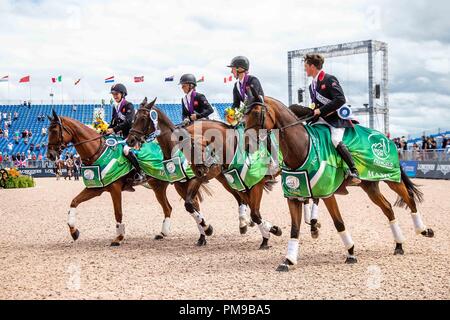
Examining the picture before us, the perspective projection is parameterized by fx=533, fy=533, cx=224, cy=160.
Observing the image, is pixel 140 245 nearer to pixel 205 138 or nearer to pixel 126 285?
pixel 205 138

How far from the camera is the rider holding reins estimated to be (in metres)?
7.80

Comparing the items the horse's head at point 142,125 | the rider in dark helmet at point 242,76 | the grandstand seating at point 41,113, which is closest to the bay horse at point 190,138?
the horse's head at point 142,125

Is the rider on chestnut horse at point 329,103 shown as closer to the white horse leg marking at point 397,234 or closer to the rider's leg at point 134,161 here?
the white horse leg marking at point 397,234

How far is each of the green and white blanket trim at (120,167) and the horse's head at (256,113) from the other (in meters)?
3.00

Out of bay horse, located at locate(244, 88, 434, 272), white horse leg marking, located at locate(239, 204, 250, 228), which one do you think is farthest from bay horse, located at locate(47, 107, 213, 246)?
bay horse, located at locate(244, 88, 434, 272)

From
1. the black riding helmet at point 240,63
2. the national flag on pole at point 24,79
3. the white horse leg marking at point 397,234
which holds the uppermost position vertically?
the national flag on pole at point 24,79

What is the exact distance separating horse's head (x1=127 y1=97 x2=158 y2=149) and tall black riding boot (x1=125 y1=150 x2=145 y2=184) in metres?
0.78

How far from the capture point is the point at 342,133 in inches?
319

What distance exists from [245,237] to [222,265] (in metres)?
2.96

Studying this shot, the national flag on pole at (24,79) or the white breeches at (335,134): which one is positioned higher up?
the national flag on pole at (24,79)

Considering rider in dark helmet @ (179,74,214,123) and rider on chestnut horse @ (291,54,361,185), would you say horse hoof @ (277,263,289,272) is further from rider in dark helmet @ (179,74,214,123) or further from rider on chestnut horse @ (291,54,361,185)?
rider in dark helmet @ (179,74,214,123)

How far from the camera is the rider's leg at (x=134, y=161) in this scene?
412 inches
